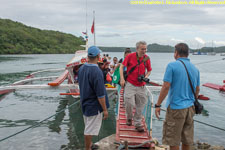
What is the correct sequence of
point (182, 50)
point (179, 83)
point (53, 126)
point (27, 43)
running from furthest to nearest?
point (27, 43), point (53, 126), point (182, 50), point (179, 83)

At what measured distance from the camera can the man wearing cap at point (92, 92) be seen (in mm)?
3701

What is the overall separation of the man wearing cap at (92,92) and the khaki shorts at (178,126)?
1.14m

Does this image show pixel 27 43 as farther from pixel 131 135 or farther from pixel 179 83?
pixel 179 83

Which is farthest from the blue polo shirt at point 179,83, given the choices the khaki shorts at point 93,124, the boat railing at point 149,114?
the boat railing at point 149,114

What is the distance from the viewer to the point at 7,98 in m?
14.7

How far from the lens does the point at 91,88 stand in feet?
12.5

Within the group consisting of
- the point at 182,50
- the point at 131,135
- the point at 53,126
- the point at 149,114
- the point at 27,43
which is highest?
the point at 27,43

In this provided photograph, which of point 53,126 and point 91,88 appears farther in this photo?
point 53,126

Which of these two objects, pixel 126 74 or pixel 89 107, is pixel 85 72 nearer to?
pixel 89 107

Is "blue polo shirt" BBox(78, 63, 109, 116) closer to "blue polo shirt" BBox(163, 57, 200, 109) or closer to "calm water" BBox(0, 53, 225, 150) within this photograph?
"blue polo shirt" BBox(163, 57, 200, 109)

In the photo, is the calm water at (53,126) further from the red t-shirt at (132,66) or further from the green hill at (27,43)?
the green hill at (27,43)

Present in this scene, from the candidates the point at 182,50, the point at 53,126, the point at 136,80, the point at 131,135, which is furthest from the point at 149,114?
the point at 53,126

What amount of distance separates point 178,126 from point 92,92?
1.58 meters

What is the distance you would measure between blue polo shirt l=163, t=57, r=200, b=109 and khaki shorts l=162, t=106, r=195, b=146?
99mm
